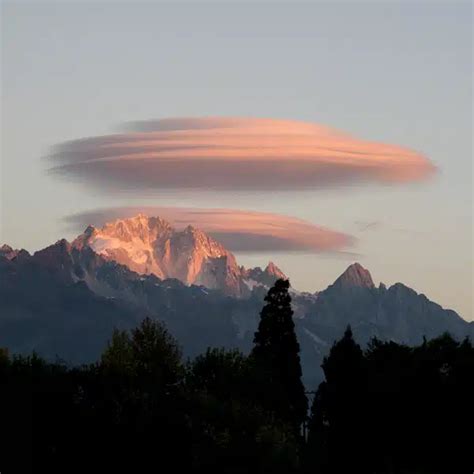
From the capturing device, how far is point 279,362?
170 metres

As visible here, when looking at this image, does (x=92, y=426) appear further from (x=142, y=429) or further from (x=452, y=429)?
(x=452, y=429)

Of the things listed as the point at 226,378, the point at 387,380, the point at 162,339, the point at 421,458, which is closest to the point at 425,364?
the point at 387,380

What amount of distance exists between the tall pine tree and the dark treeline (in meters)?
0.28

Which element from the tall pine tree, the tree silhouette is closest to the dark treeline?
the tree silhouette

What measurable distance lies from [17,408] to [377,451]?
31.1 meters

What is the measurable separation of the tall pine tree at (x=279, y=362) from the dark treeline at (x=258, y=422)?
0.92 ft

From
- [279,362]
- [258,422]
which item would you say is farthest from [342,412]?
[279,362]

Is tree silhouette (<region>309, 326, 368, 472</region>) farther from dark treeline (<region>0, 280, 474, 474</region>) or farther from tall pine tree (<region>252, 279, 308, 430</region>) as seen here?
tall pine tree (<region>252, 279, 308, 430</region>)

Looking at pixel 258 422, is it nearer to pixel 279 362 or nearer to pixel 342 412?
pixel 342 412

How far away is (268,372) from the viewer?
168375mm

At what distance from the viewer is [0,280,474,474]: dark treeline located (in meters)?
136

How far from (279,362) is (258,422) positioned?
22.1m

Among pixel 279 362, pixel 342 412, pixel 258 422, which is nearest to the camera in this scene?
pixel 342 412

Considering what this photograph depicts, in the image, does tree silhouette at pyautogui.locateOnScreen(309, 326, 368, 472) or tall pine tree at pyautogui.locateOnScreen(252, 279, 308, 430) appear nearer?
tree silhouette at pyautogui.locateOnScreen(309, 326, 368, 472)
